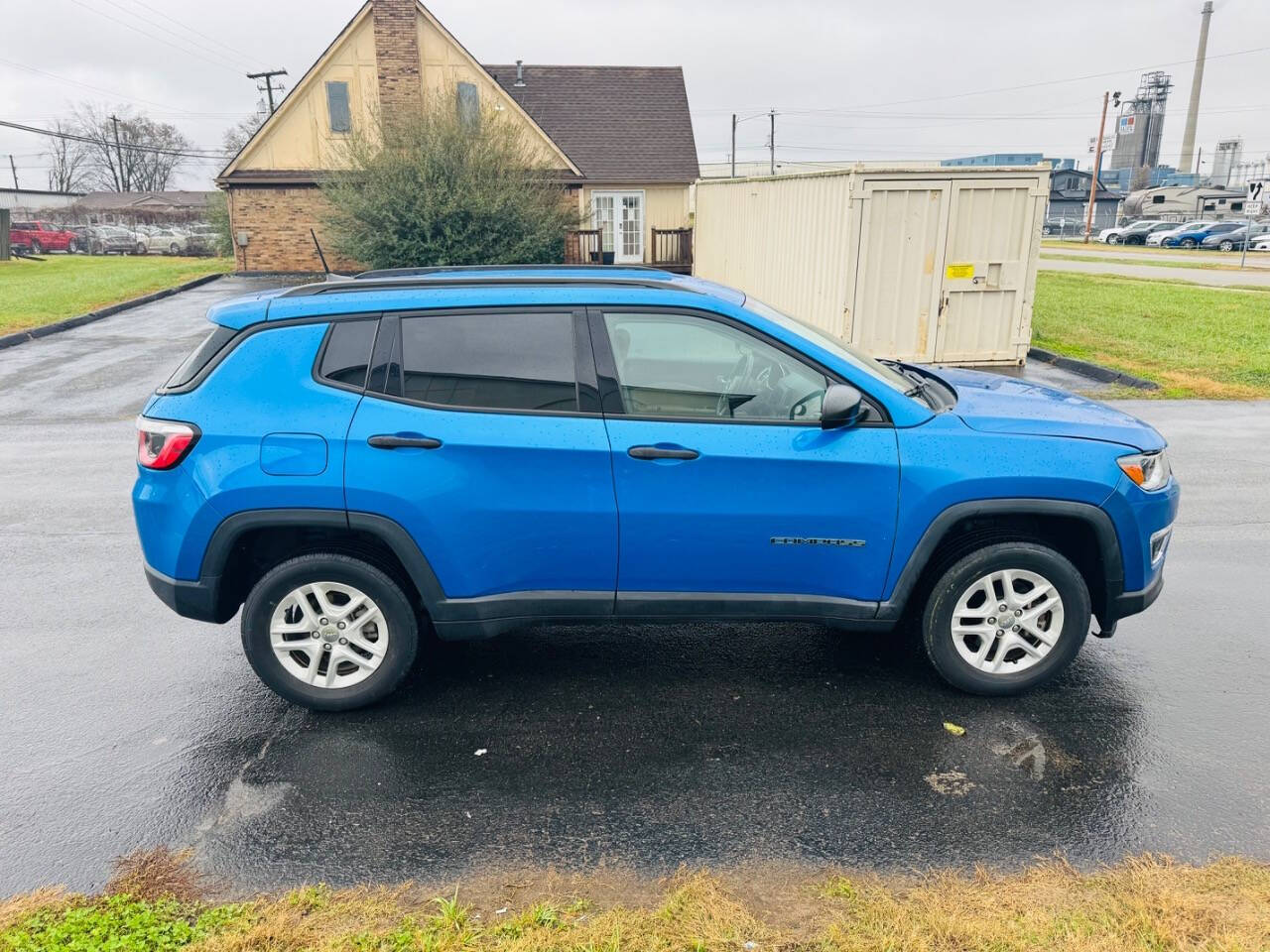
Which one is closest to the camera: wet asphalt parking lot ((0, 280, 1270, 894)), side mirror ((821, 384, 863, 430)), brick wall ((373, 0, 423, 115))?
wet asphalt parking lot ((0, 280, 1270, 894))

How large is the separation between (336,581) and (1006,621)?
2.89 m

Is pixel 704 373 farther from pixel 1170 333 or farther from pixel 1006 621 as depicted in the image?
pixel 1170 333

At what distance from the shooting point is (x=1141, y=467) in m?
3.94

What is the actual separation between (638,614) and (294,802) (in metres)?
1.53

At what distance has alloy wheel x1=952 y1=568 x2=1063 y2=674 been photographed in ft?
13.2

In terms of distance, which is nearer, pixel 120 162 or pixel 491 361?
pixel 491 361

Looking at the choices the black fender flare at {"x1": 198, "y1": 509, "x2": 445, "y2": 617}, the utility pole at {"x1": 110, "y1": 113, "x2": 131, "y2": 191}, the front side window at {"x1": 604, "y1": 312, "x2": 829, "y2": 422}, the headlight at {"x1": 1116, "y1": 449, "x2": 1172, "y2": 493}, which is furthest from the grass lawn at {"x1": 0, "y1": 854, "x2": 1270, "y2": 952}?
the utility pole at {"x1": 110, "y1": 113, "x2": 131, "y2": 191}

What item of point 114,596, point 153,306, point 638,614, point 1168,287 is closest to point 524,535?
point 638,614

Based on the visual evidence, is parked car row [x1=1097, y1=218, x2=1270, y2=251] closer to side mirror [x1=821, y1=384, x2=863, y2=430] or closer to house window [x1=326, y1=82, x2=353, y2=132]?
house window [x1=326, y1=82, x2=353, y2=132]

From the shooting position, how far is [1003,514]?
3.95 metres

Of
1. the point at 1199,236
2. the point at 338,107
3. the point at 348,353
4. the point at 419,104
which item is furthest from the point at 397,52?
the point at 1199,236

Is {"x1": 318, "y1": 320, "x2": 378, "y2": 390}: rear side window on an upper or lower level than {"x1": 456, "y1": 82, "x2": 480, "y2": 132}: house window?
lower

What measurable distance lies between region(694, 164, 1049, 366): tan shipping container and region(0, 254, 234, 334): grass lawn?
45.0 feet

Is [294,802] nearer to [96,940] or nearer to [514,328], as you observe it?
[96,940]
